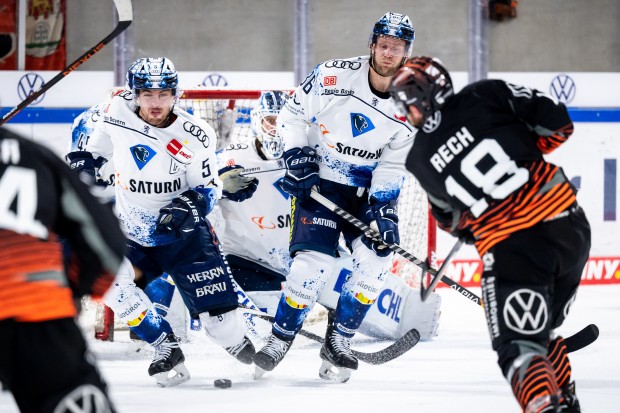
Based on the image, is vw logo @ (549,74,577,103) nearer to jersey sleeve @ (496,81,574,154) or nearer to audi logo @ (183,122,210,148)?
audi logo @ (183,122,210,148)

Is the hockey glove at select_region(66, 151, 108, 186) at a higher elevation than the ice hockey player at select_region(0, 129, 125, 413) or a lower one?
higher

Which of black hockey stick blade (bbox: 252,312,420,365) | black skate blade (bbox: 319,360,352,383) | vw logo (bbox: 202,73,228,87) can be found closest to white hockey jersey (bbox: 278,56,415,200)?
black skate blade (bbox: 319,360,352,383)

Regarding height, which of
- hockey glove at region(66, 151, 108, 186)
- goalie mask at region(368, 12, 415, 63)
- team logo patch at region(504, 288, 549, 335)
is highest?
goalie mask at region(368, 12, 415, 63)

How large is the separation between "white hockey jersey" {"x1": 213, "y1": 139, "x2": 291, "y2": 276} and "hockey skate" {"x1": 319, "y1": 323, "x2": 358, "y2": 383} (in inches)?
43.0

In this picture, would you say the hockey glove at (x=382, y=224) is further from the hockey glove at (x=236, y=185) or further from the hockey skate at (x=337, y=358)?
the hockey glove at (x=236, y=185)

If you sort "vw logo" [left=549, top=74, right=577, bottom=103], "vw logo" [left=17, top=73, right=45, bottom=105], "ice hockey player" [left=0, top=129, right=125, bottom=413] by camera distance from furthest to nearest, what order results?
1. "vw logo" [left=549, top=74, right=577, bottom=103]
2. "vw logo" [left=17, top=73, right=45, bottom=105]
3. "ice hockey player" [left=0, top=129, right=125, bottom=413]

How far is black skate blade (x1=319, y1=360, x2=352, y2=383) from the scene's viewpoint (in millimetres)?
3923

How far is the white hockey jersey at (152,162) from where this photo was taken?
12.9 ft

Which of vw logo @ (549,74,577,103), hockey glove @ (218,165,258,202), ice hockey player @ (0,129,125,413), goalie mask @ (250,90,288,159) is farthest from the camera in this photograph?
vw logo @ (549,74,577,103)

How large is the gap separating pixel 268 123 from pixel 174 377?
58.3 inches

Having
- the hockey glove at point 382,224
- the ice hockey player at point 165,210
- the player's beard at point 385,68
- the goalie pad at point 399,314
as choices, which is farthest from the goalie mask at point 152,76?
the goalie pad at point 399,314

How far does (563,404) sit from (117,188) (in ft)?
6.60

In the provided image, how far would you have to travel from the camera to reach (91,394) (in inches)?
62.6

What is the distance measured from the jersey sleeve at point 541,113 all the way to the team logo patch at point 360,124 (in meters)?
1.24
